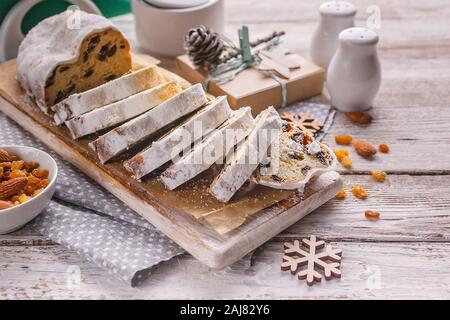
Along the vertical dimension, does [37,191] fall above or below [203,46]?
below

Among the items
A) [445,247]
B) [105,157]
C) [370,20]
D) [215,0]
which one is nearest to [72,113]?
[105,157]

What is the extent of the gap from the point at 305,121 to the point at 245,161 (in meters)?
0.86

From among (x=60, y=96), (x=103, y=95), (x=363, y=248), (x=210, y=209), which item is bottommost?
(x=363, y=248)

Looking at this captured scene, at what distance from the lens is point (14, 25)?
125 inches

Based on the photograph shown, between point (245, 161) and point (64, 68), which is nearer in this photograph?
point (245, 161)

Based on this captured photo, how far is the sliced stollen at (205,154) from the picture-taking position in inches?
86.4

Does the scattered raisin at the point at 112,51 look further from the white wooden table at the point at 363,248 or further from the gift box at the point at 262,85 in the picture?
the white wooden table at the point at 363,248

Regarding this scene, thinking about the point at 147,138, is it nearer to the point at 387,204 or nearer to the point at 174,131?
the point at 174,131

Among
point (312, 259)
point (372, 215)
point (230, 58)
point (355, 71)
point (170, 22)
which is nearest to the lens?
point (312, 259)

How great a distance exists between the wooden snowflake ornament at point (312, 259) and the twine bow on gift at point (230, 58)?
1028mm

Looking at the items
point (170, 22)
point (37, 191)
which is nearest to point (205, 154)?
point (37, 191)

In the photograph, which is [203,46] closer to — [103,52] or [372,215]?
[103,52]

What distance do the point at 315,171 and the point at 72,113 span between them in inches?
39.0

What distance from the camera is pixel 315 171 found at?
2258 millimetres
